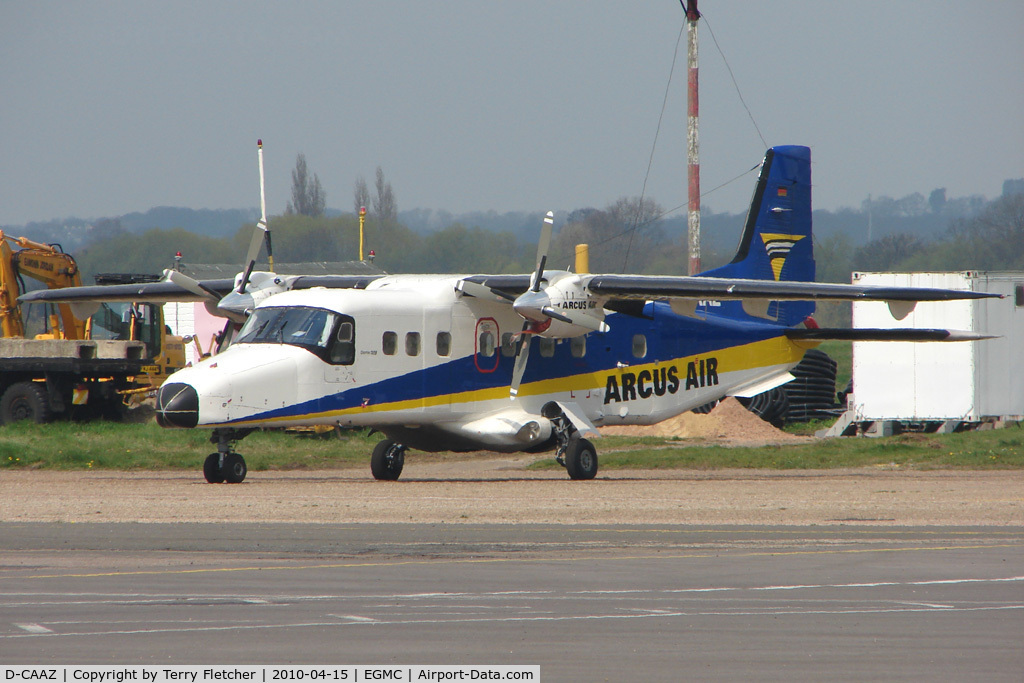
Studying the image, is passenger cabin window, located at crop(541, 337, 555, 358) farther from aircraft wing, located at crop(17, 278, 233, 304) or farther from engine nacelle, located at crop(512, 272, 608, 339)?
aircraft wing, located at crop(17, 278, 233, 304)

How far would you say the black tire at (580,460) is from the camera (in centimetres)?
2050

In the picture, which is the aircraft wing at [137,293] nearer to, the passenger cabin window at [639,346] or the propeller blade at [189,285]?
the propeller blade at [189,285]

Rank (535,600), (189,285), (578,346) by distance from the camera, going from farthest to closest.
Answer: (189,285), (578,346), (535,600)

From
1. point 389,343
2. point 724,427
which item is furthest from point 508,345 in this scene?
point 724,427

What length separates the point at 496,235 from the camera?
61.6 m

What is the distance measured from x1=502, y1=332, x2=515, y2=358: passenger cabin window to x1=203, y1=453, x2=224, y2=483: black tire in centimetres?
514

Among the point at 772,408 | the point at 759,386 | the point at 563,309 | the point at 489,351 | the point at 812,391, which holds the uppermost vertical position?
the point at 563,309

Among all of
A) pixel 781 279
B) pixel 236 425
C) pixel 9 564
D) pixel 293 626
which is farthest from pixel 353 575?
pixel 781 279

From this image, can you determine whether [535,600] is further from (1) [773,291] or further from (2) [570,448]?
(2) [570,448]

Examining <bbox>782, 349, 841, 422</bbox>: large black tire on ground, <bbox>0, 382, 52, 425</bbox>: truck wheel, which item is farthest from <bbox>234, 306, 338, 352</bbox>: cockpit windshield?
<bbox>782, 349, 841, 422</bbox>: large black tire on ground

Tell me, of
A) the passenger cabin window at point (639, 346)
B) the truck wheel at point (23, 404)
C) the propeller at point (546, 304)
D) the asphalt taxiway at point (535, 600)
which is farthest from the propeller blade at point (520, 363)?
the truck wheel at point (23, 404)

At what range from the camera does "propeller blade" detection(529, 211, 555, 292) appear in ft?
65.4

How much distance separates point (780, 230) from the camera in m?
24.8

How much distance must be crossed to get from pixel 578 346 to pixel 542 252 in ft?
6.54
